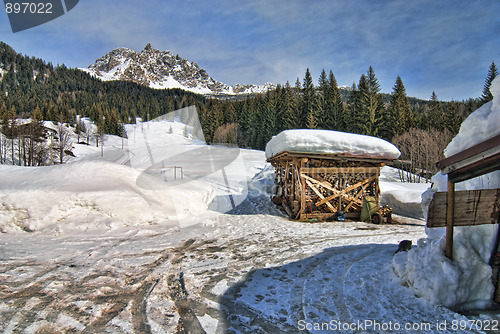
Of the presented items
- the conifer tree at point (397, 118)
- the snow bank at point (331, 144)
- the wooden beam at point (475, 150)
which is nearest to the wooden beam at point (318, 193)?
the snow bank at point (331, 144)

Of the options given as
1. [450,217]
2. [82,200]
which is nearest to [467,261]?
[450,217]

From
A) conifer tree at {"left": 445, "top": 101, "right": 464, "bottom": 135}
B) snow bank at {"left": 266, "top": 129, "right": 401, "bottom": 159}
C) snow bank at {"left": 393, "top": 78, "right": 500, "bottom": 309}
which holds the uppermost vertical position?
conifer tree at {"left": 445, "top": 101, "right": 464, "bottom": 135}

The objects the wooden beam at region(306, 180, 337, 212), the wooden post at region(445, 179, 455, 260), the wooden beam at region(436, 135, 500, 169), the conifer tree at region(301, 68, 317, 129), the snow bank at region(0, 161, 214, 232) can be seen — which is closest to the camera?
the wooden beam at region(436, 135, 500, 169)

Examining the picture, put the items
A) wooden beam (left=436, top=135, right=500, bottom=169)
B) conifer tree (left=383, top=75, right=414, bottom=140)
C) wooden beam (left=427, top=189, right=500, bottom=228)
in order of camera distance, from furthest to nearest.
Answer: conifer tree (left=383, top=75, right=414, bottom=140), wooden beam (left=427, top=189, right=500, bottom=228), wooden beam (left=436, top=135, right=500, bottom=169)

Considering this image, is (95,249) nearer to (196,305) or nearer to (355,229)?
(196,305)

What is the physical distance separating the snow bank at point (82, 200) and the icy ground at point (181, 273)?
42 mm

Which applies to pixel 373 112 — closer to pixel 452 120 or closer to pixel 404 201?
pixel 452 120

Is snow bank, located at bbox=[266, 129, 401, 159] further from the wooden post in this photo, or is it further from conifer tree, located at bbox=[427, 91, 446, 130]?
conifer tree, located at bbox=[427, 91, 446, 130]

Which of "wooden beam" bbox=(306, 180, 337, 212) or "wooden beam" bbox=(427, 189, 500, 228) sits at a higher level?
"wooden beam" bbox=(427, 189, 500, 228)

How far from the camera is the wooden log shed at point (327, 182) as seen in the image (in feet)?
34.2

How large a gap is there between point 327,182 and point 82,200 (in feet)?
29.8

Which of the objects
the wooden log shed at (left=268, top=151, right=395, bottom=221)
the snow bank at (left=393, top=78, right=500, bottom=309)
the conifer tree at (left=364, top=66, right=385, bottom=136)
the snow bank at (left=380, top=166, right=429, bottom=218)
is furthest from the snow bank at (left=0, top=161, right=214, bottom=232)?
the conifer tree at (left=364, top=66, right=385, bottom=136)

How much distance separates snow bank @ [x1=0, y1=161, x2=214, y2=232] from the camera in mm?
6887

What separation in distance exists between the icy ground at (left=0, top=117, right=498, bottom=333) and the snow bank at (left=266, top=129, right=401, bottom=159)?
2983mm
